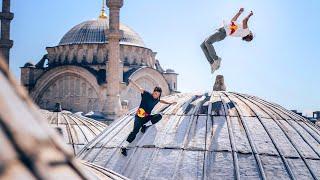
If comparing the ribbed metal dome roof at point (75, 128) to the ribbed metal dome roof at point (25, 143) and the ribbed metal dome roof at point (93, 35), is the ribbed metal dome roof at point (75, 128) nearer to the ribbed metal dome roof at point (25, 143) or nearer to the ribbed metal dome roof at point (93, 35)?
the ribbed metal dome roof at point (25, 143)

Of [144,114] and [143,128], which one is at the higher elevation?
[144,114]

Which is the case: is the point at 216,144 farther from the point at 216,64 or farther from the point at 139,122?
the point at 216,64

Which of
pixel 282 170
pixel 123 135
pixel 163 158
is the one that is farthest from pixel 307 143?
pixel 123 135

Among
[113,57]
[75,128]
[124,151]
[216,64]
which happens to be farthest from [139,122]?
[113,57]

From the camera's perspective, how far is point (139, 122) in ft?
23.0

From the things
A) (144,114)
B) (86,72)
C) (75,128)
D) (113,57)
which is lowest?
(75,128)

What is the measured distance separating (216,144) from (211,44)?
1.70 m

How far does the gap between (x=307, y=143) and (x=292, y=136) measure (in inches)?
7.4

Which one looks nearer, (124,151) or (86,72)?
(124,151)

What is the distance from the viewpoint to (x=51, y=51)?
105 feet

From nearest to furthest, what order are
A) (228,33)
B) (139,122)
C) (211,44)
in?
(139,122) < (228,33) < (211,44)

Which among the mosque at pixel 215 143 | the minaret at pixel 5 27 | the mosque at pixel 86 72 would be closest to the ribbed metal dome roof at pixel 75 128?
the minaret at pixel 5 27

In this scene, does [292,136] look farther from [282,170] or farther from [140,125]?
[140,125]

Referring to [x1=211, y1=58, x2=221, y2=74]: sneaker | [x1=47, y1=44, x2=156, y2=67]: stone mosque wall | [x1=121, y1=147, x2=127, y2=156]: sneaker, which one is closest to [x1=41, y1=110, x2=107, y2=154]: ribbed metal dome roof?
[x1=211, y1=58, x2=221, y2=74]: sneaker
